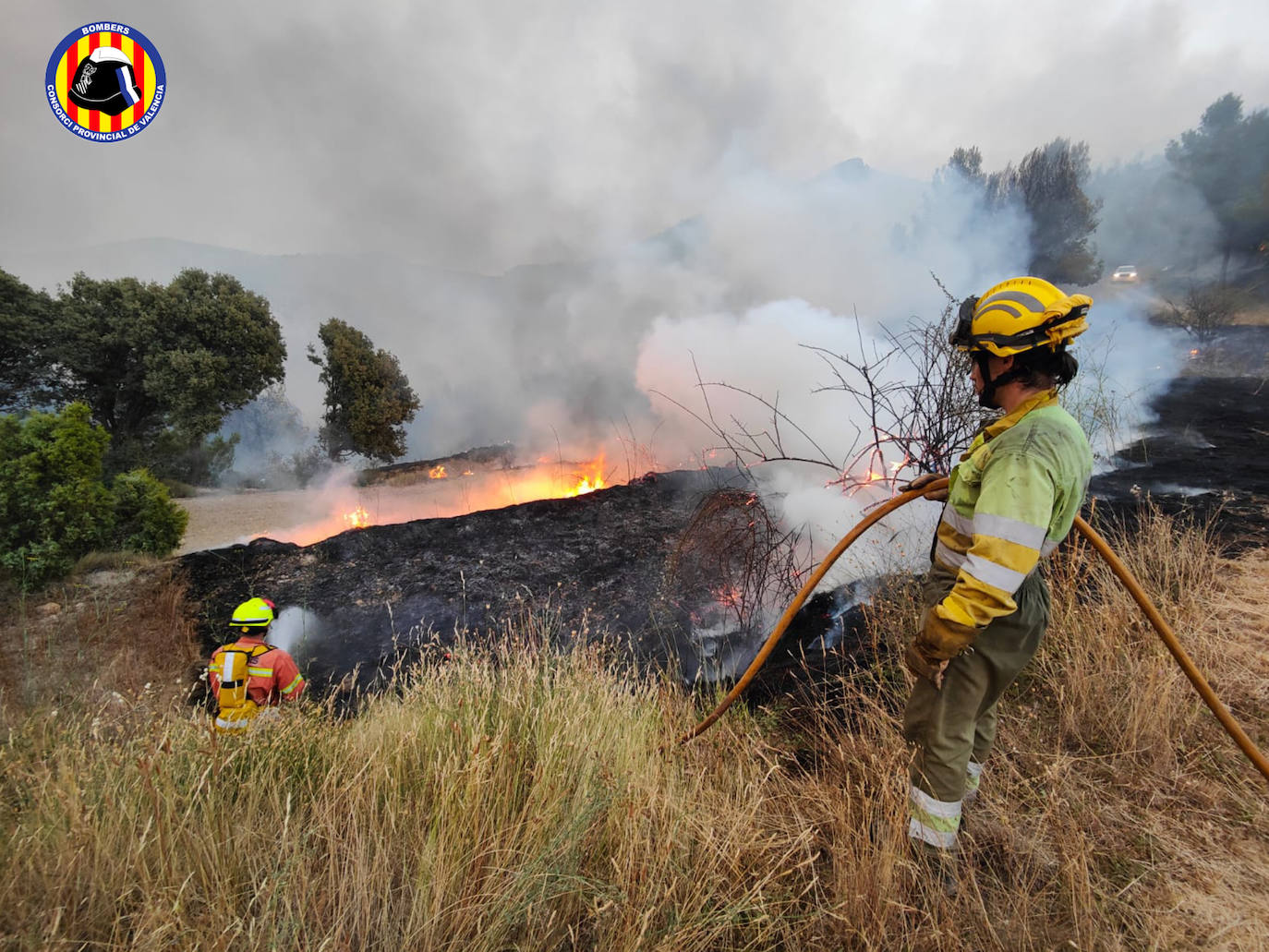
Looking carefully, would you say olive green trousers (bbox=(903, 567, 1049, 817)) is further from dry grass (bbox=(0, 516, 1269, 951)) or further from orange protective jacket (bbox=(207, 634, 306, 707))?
orange protective jacket (bbox=(207, 634, 306, 707))

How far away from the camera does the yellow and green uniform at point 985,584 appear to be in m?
1.83

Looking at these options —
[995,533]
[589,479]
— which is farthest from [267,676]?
[589,479]

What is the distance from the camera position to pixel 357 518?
13930 mm

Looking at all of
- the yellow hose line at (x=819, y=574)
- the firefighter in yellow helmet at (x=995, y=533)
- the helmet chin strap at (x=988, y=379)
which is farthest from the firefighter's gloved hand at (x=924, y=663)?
the helmet chin strap at (x=988, y=379)

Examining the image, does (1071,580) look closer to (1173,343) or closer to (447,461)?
(447,461)

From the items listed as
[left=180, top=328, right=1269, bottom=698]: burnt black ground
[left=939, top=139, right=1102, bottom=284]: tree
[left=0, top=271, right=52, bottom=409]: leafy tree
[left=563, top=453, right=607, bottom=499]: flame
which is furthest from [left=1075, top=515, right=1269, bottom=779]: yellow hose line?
[left=939, top=139, right=1102, bottom=284]: tree

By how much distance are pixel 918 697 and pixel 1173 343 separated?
32846 mm

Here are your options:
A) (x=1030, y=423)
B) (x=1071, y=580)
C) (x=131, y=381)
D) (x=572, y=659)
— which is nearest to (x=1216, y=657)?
(x=1071, y=580)

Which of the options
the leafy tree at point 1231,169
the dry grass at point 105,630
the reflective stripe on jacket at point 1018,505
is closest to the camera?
the reflective stripe on jacket at point 1018,505

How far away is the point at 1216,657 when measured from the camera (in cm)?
320

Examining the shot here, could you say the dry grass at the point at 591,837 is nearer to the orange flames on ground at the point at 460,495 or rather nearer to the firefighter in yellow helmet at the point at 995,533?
the firefighter in yellow helmet at the point at 995,533

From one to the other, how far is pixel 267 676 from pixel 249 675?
118mm

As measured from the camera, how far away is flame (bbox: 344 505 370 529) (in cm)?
1366

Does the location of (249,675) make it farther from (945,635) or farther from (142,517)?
(142,517)
